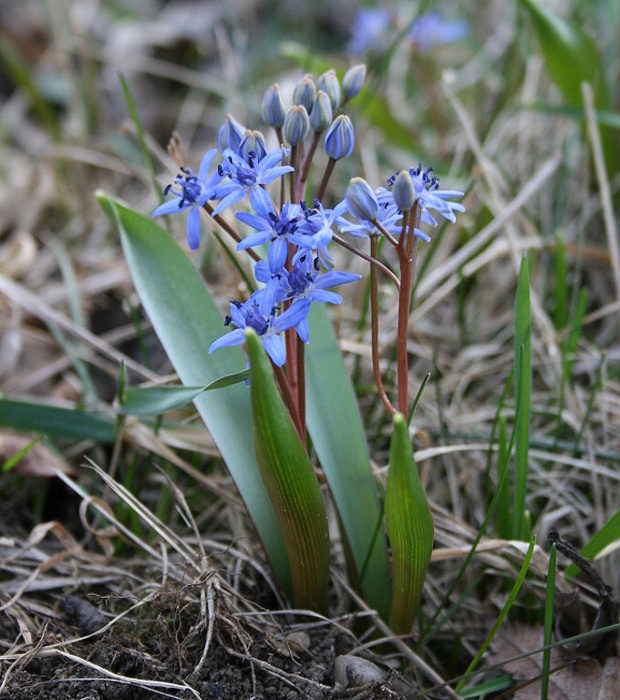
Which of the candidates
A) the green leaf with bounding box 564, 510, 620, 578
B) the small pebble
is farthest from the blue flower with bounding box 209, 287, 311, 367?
the green leaf with bounding box 564, 510, 620, 578

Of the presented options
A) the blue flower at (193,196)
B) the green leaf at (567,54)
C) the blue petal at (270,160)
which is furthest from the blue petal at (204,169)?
the green leaf at (567,54)

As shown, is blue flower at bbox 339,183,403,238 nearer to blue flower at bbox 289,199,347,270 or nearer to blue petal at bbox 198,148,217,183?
blue flower at bbox 289,199,347,270

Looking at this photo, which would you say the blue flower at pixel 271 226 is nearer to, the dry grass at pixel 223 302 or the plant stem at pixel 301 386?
the plant stem at pixel 301 386

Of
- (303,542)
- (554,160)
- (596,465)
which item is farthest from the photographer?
(554,160)

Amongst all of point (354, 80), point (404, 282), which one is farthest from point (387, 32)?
point (404, 282)

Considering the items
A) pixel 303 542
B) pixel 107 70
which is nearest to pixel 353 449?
pixel 303 542

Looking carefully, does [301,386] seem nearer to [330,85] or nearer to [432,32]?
[330,85]

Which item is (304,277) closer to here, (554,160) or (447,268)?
(447,268)
